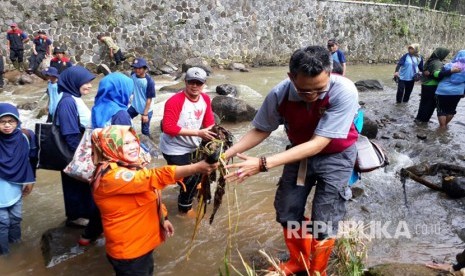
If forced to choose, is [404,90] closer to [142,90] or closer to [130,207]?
[142,90]

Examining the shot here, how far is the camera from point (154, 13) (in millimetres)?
17641

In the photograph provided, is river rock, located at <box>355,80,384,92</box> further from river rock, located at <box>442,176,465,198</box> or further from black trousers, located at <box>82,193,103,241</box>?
black trousers, located at <box>82,193,103,241</box>

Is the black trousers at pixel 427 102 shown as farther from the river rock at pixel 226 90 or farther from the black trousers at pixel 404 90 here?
the river rock at pixel 226 90

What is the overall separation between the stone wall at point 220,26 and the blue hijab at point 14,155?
13.5m

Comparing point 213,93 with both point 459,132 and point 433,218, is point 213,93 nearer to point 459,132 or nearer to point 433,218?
point 459,132

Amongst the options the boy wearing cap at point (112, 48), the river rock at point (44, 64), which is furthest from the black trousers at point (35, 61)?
the boy wearing cap at point (112, 48)

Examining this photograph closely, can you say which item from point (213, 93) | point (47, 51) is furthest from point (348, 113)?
point (47, 51)

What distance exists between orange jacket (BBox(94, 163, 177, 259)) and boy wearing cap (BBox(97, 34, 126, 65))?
578 inches

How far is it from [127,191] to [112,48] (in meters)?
14.9

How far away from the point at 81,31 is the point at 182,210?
13.8 meters

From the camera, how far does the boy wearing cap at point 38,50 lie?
582 inches

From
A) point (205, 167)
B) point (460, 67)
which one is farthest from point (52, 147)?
point (460, 67)

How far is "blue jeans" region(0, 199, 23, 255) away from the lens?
3779mm

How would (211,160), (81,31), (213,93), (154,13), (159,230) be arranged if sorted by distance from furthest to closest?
1. (154,13)
2. (81,31)
3. (213,93)
4. (159,230)
5. (211,160)
